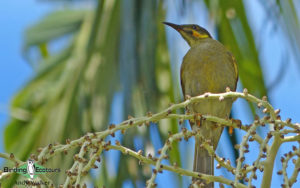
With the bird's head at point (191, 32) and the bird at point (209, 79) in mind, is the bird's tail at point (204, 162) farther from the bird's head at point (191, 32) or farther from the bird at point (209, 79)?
the bird's head at point (191, 32)

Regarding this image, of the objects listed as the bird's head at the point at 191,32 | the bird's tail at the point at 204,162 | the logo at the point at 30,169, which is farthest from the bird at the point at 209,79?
the logo at the point at 30,169

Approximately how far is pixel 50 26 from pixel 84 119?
237cm

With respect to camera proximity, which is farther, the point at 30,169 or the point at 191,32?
the point at 191,32

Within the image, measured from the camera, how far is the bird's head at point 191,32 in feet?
13.6

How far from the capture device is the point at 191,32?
13.7 ft

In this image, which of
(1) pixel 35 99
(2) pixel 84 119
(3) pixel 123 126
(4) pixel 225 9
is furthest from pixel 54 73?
(3) pixel 123 126

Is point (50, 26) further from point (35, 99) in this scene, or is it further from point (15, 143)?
point (15, 143)

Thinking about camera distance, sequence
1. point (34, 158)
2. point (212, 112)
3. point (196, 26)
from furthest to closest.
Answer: point (196, 26) < point (212, 112) < point (34, 158)

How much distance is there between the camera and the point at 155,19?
4.12 m

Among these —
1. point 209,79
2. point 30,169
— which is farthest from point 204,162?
point 30,169

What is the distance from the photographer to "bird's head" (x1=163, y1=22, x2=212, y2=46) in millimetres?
4148

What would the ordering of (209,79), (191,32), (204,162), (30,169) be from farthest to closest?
(191,32), (209,79), (204,162), (30,169)

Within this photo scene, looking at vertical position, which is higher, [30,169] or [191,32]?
[191,32]

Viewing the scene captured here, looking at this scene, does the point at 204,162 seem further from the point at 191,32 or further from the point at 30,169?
the point at 30,169
